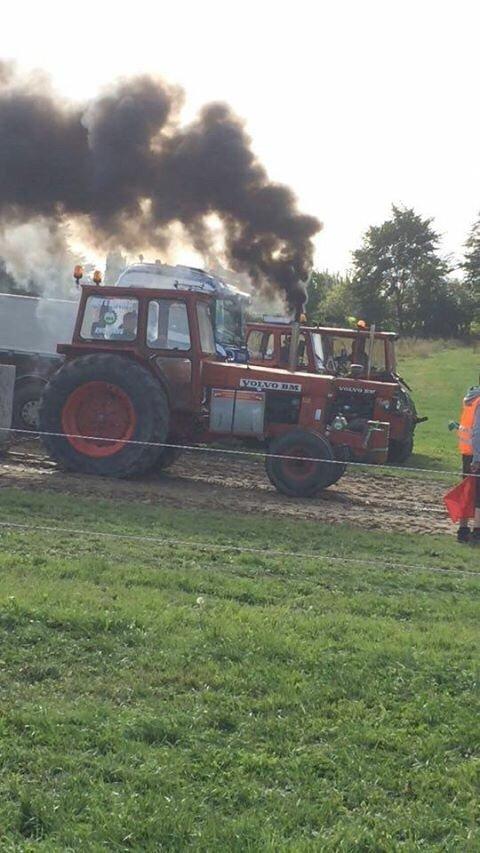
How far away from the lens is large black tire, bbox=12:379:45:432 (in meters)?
16.6

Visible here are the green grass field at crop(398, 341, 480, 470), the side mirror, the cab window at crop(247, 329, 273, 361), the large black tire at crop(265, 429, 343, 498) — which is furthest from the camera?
the green grass field at crop(398, 341, 480, 470)

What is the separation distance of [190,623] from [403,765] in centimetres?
201

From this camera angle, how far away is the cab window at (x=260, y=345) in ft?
60.5

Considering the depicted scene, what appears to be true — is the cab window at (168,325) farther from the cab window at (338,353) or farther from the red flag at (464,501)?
the cab window at (338,353)

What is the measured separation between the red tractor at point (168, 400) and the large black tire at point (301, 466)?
0.01 meters

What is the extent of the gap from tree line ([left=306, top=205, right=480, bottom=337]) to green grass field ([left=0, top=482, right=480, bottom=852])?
50705 mm

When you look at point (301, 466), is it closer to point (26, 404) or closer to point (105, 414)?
point (105, 414)

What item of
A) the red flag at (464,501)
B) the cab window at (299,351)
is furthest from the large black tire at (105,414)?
the cab window at (299,351)

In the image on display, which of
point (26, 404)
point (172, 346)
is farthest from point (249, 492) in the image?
point (26, 404)

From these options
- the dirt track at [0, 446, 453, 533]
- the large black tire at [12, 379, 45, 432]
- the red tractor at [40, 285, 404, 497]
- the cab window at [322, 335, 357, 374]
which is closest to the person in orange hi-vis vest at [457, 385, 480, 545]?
the dirt track at [0, 446, 453, 533]

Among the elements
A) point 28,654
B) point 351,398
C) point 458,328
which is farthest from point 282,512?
point 458,328

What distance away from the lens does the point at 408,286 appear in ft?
199

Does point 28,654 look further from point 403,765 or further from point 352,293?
point 352,293

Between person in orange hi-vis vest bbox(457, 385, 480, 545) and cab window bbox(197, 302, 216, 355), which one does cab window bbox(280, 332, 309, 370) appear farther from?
person in orange hi-vis vest bbox(457, 385, 480, 545)
